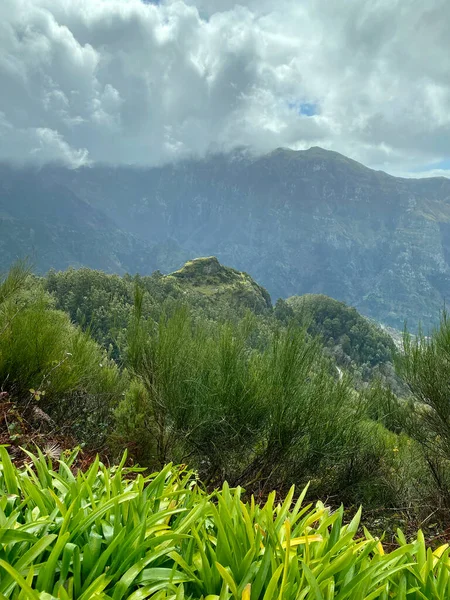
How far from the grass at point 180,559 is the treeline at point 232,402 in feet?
7.12

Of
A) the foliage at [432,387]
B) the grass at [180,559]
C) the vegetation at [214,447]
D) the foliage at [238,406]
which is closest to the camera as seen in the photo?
the grass at [180,559]

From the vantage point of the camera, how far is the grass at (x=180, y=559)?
1.27 m

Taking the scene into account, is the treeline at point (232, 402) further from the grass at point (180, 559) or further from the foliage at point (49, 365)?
the grass at point (180, 559)

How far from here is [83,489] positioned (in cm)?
170

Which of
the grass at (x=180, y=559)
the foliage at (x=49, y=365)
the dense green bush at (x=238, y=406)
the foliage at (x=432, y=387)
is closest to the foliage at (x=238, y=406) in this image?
the dense green bush at (x=238, y=406)

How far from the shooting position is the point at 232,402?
13.4 ft

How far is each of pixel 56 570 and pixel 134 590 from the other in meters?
0.28

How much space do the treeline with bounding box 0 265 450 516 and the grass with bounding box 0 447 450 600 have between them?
217 centimetres

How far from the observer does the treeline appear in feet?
13.3

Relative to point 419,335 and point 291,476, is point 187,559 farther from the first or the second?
point 419,335

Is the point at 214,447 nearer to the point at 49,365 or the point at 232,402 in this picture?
the point at 232,402

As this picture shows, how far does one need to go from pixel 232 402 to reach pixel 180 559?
2745mm

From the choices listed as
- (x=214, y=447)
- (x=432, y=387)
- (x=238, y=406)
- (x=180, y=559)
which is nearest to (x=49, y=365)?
(x=214, y=447)

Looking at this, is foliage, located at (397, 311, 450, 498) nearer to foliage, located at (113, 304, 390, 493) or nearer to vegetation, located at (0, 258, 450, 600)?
vegetation, located at (0, 258, 450, 600)
